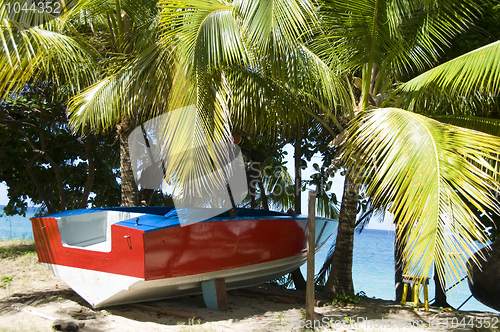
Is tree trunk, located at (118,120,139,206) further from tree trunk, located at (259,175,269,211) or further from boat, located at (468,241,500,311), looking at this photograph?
boat, located at (468,241,500,311)

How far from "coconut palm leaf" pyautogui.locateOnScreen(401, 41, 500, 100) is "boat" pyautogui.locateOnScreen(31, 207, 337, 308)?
2.84m

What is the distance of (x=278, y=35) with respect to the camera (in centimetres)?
401

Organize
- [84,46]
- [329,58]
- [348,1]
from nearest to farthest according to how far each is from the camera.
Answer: [348,1], [329,58], [84,46]

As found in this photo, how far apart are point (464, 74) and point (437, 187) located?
7.46 ft

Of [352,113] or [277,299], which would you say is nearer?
[352,113]

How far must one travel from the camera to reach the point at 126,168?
266 inches

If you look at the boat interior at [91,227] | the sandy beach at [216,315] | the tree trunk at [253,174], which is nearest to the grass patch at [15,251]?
the sandy beach at [216,315]

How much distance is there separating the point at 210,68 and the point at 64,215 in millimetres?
3352

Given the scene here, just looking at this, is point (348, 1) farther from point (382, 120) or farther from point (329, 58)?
point (382, 120)

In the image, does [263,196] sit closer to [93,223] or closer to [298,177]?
[298,177]

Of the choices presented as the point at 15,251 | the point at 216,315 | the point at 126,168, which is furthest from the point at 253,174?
the point at 15,251

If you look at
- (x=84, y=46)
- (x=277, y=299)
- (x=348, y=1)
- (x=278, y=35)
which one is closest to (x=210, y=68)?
(x=278, y=35)

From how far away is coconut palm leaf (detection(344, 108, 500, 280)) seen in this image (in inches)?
115

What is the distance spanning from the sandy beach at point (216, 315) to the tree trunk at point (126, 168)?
71.6 inches
